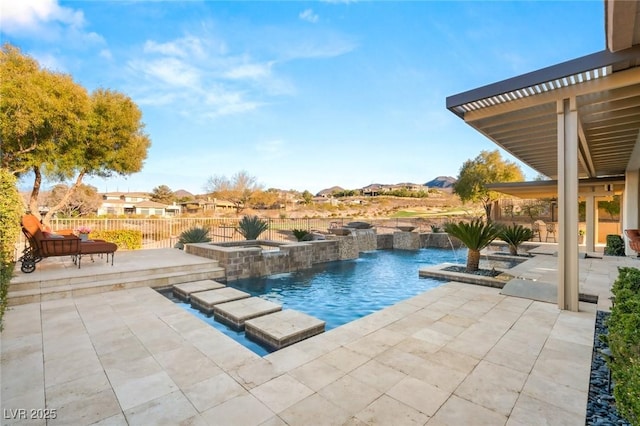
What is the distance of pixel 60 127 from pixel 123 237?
4.12m

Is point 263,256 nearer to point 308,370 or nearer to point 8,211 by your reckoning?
point 8,211

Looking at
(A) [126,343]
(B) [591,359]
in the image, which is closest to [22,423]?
(A) [126,343]

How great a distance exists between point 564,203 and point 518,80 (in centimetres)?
205

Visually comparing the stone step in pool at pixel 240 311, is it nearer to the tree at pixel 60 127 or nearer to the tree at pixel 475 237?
the tree at pixel 475 237

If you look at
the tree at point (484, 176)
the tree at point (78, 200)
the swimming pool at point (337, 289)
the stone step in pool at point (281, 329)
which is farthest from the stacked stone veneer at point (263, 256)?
the tree at point (78, 200)

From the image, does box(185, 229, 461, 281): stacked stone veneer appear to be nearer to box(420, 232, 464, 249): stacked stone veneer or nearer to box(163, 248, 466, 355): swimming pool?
box(163, 248, 466, 355): swimming pool

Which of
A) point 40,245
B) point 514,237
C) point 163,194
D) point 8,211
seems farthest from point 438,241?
point 163,194

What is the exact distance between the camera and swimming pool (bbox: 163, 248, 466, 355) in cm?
523

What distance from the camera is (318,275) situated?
8.69 metres

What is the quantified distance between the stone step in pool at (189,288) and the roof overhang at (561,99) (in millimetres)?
6014

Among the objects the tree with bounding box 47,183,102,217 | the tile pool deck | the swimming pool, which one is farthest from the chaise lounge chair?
the tree with bounding box 47,183,102,217

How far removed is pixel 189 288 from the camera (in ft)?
20.2

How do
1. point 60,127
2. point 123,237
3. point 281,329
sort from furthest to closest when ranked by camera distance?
point 123,237, point 60,127, point 281,329

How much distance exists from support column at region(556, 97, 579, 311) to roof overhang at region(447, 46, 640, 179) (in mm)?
321
